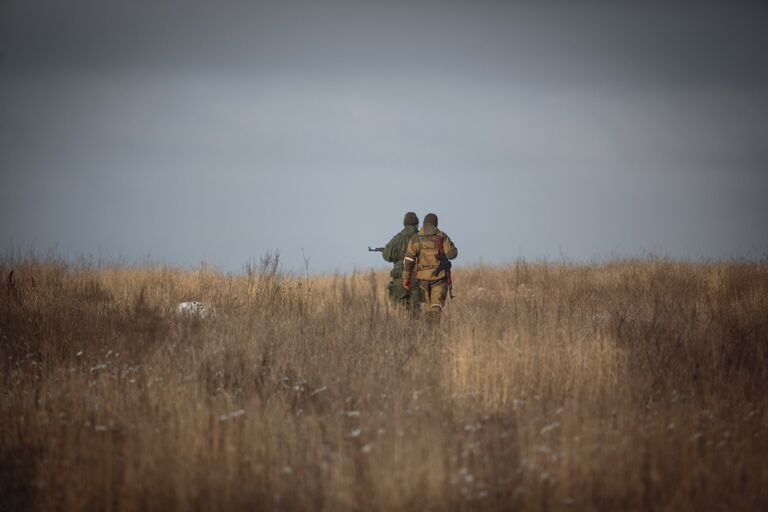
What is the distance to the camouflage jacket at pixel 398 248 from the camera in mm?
12969

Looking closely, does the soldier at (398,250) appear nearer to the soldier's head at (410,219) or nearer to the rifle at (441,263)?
the soldier's head at (410,219)

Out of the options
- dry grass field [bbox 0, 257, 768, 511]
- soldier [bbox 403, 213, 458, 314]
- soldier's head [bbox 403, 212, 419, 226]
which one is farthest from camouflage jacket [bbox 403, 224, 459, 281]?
soldier's head [bbox 403, 212, 419, 226]

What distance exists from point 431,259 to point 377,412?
16.8 feet

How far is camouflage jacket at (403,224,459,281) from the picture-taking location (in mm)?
11859

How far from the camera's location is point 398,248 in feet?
42.5

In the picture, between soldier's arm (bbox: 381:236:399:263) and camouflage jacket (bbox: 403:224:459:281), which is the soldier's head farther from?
camouflage jacket (bbox: 403:224:459:281)

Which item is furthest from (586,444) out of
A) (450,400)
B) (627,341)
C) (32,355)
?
(32,355)

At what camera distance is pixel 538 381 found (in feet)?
26.5

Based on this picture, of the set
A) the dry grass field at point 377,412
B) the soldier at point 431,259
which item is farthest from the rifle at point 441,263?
the dry grass field at point 377,412

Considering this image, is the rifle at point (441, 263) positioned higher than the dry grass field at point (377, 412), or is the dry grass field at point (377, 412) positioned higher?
the rifle at point (441, 263)

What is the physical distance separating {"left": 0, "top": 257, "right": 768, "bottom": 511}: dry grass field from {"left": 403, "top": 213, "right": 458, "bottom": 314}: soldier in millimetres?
602

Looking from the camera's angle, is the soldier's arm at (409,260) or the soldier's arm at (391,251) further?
the soldier's arm at (391,251)

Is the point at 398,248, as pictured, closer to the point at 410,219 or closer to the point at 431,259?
the point at 410,219

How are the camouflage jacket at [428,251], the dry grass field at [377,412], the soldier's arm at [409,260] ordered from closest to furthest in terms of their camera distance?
the dry grass field at [377,412]
the camouflage jacket at [428,251]
the soldier's arm at [409,260]
